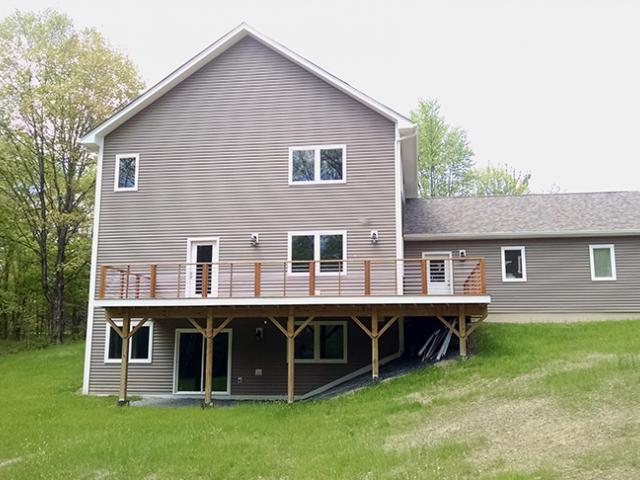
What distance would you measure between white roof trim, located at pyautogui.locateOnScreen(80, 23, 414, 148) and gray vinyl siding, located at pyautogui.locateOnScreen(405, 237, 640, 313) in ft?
18.8

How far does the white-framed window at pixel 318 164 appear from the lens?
15.9 m

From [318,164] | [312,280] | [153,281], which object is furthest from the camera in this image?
[318,164]

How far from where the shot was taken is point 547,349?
42.2 ft

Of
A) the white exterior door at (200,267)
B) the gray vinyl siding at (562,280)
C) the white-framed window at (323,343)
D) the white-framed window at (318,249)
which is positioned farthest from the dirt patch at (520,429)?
the white exterior door at (200,267)

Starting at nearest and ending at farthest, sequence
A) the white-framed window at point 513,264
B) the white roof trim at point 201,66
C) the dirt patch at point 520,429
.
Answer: the dirt patch at point 520,429 → the white roof trim at point 201,66 → the white-framed window at point 513,264

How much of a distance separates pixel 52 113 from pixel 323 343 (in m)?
18.0

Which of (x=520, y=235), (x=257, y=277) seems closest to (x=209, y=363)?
(x=257, y=277)

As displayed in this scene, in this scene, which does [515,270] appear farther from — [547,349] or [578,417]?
[578,417]

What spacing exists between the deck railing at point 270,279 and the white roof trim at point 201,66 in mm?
4194

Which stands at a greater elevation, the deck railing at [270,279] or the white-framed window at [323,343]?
the deck railing at [270,279]

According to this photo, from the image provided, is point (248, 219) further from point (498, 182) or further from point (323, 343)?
point (498, 182)

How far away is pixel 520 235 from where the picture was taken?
17.4 meters

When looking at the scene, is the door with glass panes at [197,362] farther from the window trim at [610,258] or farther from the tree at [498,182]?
the tree at [498,182]

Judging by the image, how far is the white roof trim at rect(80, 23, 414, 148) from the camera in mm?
15844
